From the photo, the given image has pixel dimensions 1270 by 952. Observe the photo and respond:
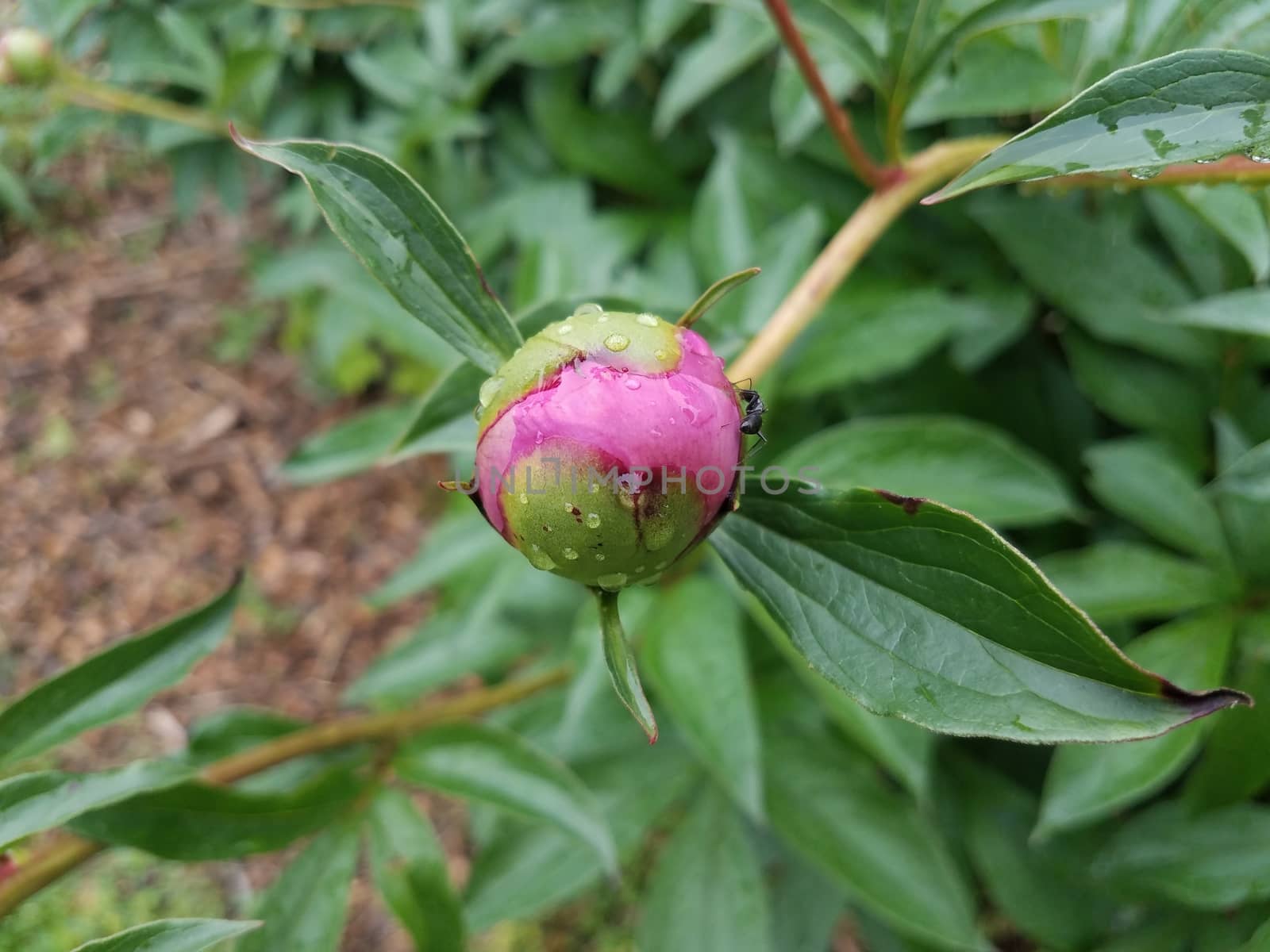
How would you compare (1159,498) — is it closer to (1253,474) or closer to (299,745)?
(1253,474)

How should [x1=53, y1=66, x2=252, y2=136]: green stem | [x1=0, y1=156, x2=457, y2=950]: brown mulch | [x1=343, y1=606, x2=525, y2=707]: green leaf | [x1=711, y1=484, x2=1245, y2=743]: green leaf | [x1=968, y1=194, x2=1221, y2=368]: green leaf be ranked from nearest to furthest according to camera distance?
1. [x1=711, y1=484, x2=1245, y2=743]: green leaf
2. [x1=968, y1=194, x2=1221, y2=368]: green leaf
3. [x1=343, y1=606, x2=525, y2=707]: green leaf
4. [x1=53, y1=66, x2=252, y2=136]: green stem
5. [x1=0, y1=156, x2=457, y2=950]: brown mulch

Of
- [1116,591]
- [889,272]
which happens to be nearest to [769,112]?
[889,272]

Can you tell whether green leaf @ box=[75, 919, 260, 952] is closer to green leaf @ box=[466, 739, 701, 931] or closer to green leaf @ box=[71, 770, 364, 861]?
green leaf @ box=[71, 770, 364, 861]

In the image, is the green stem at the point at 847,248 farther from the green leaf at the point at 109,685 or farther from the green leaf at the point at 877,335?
the green leaf at the point at 109,685

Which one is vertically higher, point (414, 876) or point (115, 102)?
point (115, 102)

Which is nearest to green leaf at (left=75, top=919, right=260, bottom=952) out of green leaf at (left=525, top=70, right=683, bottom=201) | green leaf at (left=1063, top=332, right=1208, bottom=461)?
green leaf at (left=1063, top=332, right=1208, bottom=461)

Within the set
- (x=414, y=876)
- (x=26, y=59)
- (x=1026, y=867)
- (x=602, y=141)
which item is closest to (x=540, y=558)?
(x=414, y=876)
